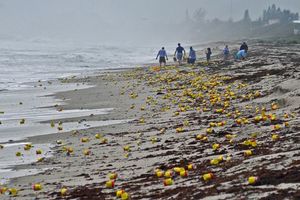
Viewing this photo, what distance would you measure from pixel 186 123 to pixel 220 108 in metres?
2.29

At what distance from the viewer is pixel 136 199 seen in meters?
6.61

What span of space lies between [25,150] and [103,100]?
9.36m

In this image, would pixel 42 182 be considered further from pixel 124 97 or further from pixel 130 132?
pixel 124 97

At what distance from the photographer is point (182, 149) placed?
9867 mm

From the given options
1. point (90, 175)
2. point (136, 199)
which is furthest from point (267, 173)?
point (90, 175)

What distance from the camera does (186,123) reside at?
13.0m

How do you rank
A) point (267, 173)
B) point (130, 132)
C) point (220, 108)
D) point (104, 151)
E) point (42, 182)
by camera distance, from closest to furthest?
point (267, 173), point (42, 182), point (104, 151), point (130, 132), point (220, 108)

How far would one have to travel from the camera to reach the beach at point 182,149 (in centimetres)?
658

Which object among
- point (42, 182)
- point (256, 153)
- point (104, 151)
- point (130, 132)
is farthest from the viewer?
point (130, 132)

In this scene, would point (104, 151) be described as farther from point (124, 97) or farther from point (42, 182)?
point (124, 97)

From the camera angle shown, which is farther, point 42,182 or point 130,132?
point 130,132

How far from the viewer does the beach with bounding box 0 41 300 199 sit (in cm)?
658

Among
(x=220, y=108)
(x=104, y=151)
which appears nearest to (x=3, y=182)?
(x=104, y=151)

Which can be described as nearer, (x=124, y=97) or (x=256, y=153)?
(x=256, y=153)
